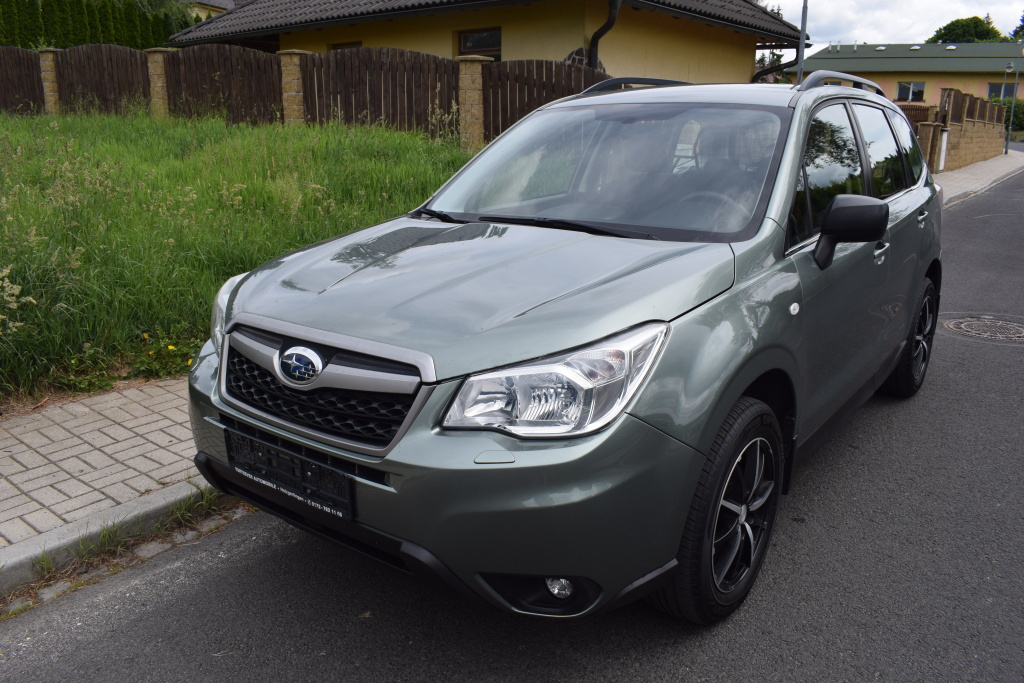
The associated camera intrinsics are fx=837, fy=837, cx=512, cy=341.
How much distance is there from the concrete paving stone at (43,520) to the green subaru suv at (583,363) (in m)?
1.03

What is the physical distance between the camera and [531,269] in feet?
9.11

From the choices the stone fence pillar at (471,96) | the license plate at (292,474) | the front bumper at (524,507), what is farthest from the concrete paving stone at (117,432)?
the stone fence pillar at (471,96)

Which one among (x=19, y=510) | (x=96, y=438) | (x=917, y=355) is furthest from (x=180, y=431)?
(x=917, y=355)

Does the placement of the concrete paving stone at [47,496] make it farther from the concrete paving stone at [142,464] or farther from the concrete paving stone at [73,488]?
the concrete paving stone at [142,464]

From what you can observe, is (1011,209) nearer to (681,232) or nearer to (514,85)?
(514,85)

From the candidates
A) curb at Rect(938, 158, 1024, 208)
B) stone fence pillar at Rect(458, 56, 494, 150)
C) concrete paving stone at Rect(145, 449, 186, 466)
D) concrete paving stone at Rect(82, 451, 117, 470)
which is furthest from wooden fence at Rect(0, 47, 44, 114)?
curb at Rect(938, 158, 1024, 208)

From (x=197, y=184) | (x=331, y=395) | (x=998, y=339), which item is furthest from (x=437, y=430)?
(x=197, y=184)

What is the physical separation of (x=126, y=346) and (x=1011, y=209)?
16.6 meters

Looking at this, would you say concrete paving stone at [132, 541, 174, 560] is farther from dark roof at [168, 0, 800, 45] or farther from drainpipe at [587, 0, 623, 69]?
dark roof at [168, 0, 800, 45]

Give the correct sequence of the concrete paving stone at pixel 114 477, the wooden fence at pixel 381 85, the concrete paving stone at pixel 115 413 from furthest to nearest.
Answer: the wooden fence at pixel 381 85, the concrete paving stone at pixel 115 413, the concrete paving stone at pixel 114 477

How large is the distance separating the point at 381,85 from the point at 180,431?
1016cm

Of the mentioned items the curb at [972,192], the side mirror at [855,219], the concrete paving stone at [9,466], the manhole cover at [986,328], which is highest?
the side mirror at [855,219]

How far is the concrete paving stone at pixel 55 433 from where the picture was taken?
4281 millimetres

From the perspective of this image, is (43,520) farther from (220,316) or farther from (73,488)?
(220,316)
